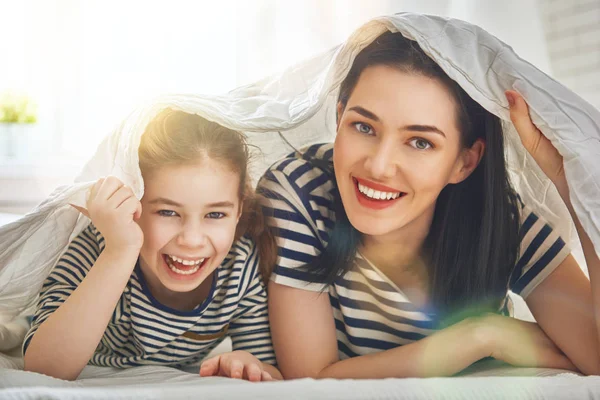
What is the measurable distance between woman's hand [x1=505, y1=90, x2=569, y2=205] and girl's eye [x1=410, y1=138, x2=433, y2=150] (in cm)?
13

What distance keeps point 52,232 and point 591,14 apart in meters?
1.68

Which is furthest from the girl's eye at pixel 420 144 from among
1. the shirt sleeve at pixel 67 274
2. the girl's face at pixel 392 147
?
the shirt sleeve at pixel 67 274

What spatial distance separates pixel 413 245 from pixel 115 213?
22.0 inches

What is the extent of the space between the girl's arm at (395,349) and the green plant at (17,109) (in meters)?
1.29

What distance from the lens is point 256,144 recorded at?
131 centimetres

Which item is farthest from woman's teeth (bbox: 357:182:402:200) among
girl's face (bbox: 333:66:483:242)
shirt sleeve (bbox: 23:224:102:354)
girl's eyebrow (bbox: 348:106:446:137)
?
shirt sleeve (bbox: 23:224:102:354)

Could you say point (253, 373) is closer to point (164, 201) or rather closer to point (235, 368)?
point (235, 368)

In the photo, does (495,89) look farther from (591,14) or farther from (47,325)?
(591,14)

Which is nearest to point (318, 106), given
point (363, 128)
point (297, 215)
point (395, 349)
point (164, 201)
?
point (363, 128)

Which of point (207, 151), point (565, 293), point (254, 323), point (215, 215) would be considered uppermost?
point (207, 151)

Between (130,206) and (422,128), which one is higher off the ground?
(422,128)

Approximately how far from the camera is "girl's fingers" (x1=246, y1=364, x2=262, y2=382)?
0.97 metres

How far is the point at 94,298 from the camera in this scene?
98cm

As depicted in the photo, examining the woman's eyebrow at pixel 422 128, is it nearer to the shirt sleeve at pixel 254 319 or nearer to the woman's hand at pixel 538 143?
the woman's hand at pixel 538 143
